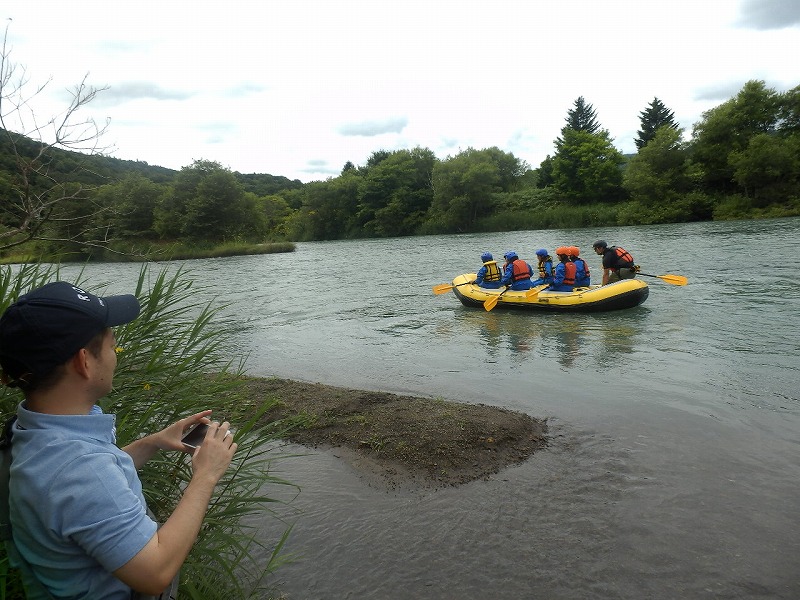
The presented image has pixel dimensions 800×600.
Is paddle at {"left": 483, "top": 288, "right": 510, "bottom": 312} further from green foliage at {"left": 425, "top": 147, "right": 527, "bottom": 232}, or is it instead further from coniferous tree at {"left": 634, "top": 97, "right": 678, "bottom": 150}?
coniferous tree at {"left": 634, "top": 97, "right": 678, "bottom": 150}

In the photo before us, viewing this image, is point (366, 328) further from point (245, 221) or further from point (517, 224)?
point (245, 221)

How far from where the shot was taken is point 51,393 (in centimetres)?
143

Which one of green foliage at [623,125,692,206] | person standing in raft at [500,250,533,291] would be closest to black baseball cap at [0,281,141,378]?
person standing in raft at [500,250,533,291]

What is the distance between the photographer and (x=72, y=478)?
1.32m

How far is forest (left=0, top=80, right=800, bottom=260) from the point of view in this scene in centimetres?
3884

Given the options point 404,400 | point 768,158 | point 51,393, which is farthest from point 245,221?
point 51,393

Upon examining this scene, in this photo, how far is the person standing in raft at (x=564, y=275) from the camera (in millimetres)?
11969

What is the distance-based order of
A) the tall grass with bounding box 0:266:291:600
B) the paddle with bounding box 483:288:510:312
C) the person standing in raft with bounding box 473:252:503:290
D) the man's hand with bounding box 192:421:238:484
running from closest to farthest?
1. the man's hand with bounding box 192:421:238:484
2. the tall grass with bounding box 0:266:291:600
3. the paddle with bounding box 483:288:510:312
4. the person standing in raft with bounding box 473:252:503:290

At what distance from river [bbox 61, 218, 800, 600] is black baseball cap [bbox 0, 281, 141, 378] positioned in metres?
2.32

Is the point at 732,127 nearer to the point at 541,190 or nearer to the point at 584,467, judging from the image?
the point at 541,190

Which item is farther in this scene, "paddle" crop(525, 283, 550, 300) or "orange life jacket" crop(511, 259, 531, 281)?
"orange life jacket" crop(511, 259, 531, 281)

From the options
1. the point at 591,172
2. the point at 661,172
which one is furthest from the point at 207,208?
the point at 661,172

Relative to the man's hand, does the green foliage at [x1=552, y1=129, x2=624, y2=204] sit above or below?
above

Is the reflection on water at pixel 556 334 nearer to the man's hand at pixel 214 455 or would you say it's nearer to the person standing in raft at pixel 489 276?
the person standing in raft at pixel 489 276
